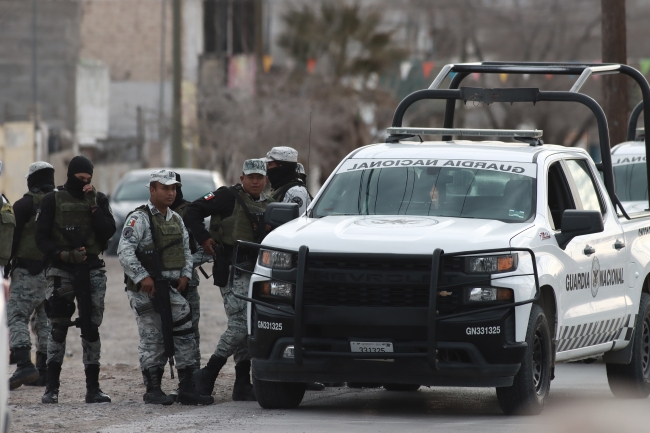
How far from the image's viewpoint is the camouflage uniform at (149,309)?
9.86 m

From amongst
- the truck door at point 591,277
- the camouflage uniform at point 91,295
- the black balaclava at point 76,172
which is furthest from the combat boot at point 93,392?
the truck door at point 591,277

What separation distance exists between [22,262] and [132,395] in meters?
1.66

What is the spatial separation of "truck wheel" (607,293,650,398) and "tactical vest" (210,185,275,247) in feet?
10.1

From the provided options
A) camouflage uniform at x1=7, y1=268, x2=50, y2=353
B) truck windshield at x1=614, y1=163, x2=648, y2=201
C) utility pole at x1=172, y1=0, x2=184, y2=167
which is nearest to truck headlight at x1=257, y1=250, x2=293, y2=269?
camouflage uniform at x1=7, y1=268, x2=50, y2=353

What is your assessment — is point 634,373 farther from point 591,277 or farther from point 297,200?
point 297,200

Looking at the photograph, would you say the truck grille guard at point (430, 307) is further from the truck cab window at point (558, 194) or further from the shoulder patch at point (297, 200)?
the shoulder patch at point (297, 200)

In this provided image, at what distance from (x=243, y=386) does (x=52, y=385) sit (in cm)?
145

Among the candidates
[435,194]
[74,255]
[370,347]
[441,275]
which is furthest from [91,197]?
[441,275]

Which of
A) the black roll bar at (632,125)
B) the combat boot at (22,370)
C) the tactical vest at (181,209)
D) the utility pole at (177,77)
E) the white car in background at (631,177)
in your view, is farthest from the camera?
the utility pole at (177,77)

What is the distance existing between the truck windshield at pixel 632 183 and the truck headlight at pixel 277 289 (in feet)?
22.4

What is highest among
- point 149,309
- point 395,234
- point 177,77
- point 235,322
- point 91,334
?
point 177,77

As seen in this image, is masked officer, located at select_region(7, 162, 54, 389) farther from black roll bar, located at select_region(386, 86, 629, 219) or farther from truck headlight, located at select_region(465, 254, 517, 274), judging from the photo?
truck headlight, located at select_region(465, 254, 517, 274)

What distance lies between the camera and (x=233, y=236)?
1033cm

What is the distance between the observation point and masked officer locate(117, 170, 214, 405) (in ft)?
32.6
